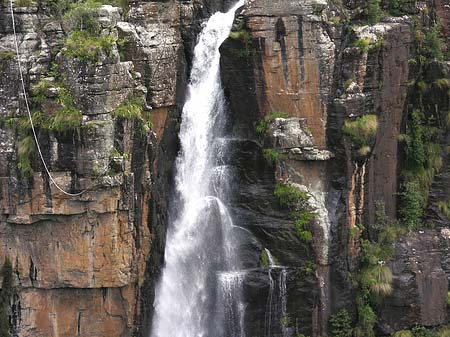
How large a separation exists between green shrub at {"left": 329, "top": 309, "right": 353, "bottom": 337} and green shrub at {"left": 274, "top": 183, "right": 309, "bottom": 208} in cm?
359

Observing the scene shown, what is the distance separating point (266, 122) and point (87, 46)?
606 cm

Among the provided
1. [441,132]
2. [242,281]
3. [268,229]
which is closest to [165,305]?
[242,281]

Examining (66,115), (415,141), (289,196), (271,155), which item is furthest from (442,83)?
(66,115)

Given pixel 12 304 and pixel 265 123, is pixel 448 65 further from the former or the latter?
pixel 12 304

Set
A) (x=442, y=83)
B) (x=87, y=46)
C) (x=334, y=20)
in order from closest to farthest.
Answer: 1. (x=87, y=46)
2. (x=334, y=20)
3. (x=442, y=83)

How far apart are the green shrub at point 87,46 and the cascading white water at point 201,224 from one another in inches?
158

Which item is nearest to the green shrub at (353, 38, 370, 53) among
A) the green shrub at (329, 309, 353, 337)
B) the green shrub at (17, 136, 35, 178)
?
the green shrub at (329, 309, 353, 337)

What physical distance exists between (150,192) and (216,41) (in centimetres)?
524

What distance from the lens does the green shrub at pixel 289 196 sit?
22719 mm

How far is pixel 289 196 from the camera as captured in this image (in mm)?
22734

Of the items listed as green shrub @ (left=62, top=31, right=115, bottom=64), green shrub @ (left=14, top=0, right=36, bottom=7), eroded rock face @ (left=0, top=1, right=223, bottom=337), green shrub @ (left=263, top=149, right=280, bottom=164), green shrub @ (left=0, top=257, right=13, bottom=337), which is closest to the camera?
green shrub @ (left=62, top=31, right=115, bottom=64)

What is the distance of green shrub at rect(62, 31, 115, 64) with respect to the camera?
19.6m

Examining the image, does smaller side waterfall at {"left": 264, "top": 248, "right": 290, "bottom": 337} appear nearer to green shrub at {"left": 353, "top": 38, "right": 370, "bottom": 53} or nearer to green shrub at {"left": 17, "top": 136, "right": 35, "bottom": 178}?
green shrub at {"left": 353, "top": 38, "right": 370, "bottom": 53}

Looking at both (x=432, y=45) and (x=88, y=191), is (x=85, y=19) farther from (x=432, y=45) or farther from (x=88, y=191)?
(x=432, y=45)
